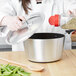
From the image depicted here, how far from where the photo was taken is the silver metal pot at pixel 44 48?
916 mm

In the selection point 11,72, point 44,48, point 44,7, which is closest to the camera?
point 11,72

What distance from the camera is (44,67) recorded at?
910mm

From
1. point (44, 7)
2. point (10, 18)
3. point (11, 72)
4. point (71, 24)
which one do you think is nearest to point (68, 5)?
point (44, 7)

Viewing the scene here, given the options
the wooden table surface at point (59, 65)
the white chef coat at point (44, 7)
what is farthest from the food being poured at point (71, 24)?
the white chef coat at point (44, 7)

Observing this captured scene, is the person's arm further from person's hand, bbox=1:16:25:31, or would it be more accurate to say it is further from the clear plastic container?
the clear plastic container

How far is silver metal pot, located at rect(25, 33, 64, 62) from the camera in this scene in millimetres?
916

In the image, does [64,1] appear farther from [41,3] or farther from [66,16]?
[66,16]

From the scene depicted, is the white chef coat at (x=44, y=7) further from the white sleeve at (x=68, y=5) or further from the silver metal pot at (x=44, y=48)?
the silver metal pot at (x=44, y=48)

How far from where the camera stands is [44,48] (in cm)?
92

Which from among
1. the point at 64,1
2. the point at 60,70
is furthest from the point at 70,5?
the point at 60,70

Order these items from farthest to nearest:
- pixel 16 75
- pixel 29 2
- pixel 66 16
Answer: pixel 29 2 → pixel 66 16 → pixel 16 75

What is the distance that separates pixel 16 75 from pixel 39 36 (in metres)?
0.36

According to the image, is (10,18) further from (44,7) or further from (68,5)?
(68,5)

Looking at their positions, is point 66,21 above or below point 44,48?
above
